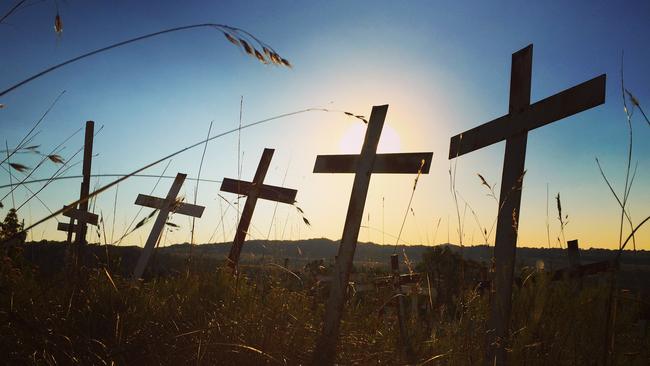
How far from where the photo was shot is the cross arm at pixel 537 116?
3.17 m

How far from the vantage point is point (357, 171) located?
4957 mm

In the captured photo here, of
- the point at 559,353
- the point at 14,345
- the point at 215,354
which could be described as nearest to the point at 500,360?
the point at 559,353

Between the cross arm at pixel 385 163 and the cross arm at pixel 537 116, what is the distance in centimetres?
44

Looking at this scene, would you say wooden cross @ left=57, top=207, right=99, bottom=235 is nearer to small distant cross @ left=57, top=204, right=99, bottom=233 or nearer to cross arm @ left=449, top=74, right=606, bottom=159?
small distant cross @ left=57, top=204, right=99, bottom=233

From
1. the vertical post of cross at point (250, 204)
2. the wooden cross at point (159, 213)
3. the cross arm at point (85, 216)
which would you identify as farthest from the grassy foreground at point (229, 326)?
the wooden cross at point (159, 213)

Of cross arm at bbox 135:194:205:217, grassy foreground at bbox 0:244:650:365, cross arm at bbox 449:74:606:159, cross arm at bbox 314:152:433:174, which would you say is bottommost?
grassy foreground at bbox 0:244:650:365

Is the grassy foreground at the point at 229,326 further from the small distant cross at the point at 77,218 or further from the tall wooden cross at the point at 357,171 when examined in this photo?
the small distant cross at the point at 77,218

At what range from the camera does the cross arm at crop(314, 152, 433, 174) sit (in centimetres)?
462

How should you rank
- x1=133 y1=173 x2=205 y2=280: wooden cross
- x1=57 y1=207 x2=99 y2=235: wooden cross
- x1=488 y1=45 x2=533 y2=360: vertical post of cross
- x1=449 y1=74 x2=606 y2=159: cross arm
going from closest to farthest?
x1=488 y1=45 x2=533 y2=360: vertical post of cross
x1=449 y1=74 x2=606 y2=159: cross arm
x1=57 y1=207 x2=99 y2=235: wooden cross
x1=133 y1=173 x2=205 y2=280: wooden cross

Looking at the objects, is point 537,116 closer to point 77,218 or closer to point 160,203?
point 77,218

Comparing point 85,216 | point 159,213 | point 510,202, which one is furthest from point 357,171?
point 159,213

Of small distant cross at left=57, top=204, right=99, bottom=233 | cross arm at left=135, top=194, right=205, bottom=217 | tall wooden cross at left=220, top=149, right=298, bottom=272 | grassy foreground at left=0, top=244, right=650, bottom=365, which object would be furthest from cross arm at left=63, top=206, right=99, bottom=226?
tall wooden cross at left=220, top=149, right=298, bottom=272

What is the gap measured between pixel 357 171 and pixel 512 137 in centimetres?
169

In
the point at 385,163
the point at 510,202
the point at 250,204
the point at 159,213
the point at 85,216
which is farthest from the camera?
the point at 159,213
